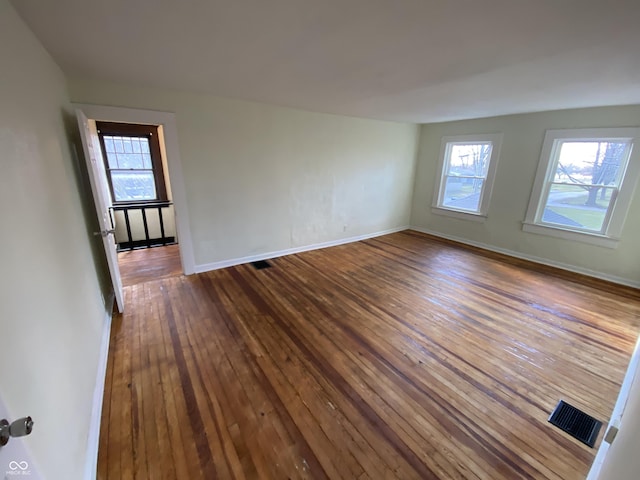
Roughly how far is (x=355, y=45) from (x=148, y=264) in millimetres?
4154

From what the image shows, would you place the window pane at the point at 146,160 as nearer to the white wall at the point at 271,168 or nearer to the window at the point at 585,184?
the white wall at the point at 271,168

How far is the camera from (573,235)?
4086mm

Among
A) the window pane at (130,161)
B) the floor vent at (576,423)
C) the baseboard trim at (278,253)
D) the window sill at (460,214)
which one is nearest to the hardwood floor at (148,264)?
the baseboard trim at (278,253)

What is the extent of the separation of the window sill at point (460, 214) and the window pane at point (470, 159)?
74cm

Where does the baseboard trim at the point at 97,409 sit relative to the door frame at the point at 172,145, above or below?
below

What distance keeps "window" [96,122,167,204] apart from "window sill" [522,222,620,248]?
22.2ft

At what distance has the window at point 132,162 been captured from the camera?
4.77 meters

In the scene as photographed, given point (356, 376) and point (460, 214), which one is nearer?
point (356, 376)

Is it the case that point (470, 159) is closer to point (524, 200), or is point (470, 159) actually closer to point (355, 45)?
point (524, 200)

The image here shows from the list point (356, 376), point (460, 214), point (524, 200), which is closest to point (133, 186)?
point (356, 376)

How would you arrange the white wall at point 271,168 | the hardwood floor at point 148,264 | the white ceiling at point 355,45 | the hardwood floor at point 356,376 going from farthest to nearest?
the hardwood floor at point 148,264 → the white wall at point 271,168 → the hardwood floor at point 356,376 → the white ceiling at point 355,45

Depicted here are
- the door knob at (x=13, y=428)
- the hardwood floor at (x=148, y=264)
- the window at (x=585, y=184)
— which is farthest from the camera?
the hardwood floor at (x=148, y=264)

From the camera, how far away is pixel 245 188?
155 inches

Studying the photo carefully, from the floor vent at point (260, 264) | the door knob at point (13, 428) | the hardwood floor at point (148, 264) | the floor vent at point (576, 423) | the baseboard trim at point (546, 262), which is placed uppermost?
the door knob at point (13, 428)
